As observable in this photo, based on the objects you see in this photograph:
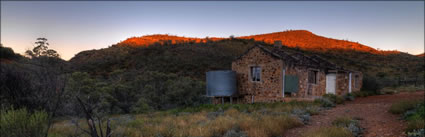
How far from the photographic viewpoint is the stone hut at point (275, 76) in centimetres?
1545

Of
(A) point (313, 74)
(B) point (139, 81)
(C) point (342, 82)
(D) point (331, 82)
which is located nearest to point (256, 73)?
(A) point (313, 74)

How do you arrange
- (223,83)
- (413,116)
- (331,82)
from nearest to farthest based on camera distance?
(413,116) → (223,83) → (331,82)

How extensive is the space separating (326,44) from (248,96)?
33.0m

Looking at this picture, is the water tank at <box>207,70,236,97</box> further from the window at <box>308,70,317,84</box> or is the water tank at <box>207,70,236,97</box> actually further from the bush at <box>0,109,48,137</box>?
the bush at <box>0,109,48,137</box>

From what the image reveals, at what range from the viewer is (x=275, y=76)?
15703 mm

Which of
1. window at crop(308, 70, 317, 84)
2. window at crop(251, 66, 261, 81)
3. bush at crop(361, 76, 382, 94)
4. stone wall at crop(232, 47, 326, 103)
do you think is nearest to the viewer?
stone wall at crop(232, 47, 326, 103)

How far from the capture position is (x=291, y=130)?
7.11 m

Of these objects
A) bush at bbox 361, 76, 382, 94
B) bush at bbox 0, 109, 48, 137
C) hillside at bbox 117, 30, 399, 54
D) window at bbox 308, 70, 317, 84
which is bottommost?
bush at bbox 361, 76, 382, 94

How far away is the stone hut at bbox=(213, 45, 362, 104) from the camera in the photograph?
Answer: 15.5 metres

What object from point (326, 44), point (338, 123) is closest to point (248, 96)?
point (338, 123)

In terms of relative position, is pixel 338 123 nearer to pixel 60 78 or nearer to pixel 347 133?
pixel 347 133

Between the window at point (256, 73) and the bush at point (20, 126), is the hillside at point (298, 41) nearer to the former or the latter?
the window at point (256, 73)

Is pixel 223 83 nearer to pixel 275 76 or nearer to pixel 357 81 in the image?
pixel 275 76

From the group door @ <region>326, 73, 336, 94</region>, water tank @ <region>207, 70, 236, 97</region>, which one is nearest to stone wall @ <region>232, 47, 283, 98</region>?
water tank @ <region>207, 70, 236, 97</region>
